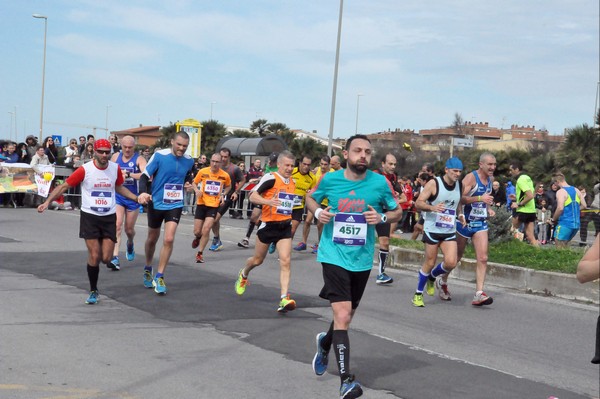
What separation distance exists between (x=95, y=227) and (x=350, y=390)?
4777 mm

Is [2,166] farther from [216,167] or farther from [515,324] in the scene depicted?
[515,324]

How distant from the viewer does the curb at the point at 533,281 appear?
11.2 m

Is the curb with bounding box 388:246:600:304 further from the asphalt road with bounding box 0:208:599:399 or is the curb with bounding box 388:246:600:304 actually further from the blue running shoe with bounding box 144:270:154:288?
the blue running shoe with bounding box 144:270:154:288

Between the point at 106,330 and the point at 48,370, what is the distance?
5.42ft

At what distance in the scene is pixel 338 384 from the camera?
6.27 meters

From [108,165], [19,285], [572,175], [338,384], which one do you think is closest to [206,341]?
[338,384]

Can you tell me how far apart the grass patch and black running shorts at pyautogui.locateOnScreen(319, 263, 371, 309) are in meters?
6.37

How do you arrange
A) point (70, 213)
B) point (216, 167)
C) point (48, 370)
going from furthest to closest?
point (70, 213) < point (216, 167) < point (48, 370)

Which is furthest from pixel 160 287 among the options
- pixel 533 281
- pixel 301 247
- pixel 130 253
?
pixel 301 247

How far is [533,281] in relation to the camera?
11930 mm

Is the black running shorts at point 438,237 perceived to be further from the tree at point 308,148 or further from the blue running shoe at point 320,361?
the tree at point 308,148

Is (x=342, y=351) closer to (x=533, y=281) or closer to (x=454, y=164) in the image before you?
(x=454, y=164)

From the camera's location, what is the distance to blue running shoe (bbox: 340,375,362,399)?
5512mm

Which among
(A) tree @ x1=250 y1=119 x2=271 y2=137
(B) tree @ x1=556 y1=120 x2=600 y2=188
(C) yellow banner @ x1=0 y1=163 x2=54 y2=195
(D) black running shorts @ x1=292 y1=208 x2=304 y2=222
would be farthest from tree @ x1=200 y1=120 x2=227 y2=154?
(D) black running shorts @ x1=292 y1=208 x2=304 y2=222
